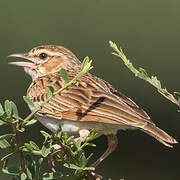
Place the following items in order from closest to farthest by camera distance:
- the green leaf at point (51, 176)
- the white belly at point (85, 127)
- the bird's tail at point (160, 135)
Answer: the green leaf at point (51, 176) → the bird's tail at point (160, 135) → the white belly at point (85, 127)

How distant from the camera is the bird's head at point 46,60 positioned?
4.95 m

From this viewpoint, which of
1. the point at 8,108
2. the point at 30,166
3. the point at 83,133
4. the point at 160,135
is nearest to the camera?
the point at 8,108

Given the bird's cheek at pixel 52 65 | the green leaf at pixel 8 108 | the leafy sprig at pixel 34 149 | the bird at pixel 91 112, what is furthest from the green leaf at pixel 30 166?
the bird's cheek at pixel 52 65

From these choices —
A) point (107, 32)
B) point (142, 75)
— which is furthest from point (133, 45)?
point (142, 75)

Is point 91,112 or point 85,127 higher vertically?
point 91,112

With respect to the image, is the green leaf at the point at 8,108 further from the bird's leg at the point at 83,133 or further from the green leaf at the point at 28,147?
the bird's leg at the point at 83,133

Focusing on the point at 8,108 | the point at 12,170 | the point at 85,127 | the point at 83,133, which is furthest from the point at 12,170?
the point at 85,127

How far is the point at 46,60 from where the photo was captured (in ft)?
16.5

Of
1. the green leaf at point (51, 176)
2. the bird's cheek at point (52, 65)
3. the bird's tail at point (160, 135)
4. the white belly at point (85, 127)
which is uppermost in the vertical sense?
the bird's cheek at point (52, 65)

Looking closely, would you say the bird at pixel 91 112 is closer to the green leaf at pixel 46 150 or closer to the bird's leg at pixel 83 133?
the bird's leg at pixel 83 133

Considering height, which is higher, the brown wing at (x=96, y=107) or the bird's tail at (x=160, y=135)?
the brown wing at (x=96, y=107)

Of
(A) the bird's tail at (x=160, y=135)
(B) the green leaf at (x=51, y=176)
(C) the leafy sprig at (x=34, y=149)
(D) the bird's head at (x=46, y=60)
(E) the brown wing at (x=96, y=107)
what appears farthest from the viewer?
(D) the bird's head at (x=46, y=60)

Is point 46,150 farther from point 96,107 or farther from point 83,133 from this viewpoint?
point 96,107

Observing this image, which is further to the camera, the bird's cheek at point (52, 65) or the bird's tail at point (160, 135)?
the bird's cheek at point (52, 65)
